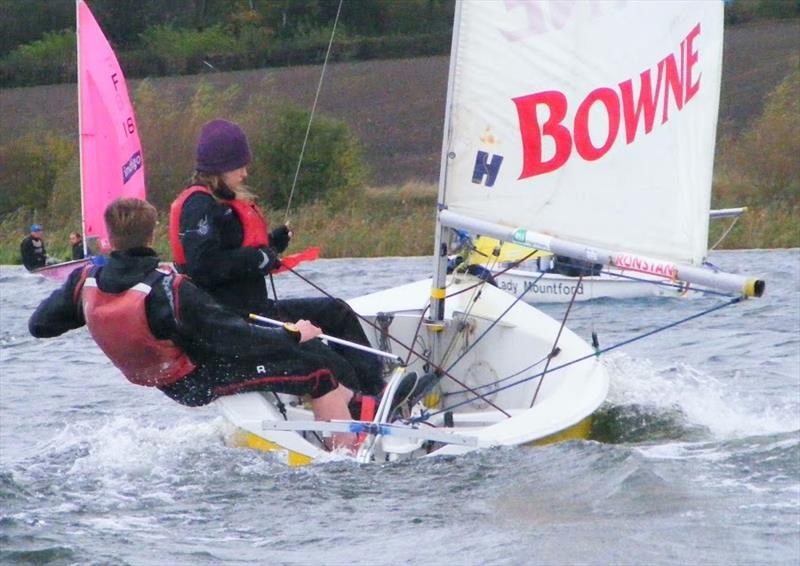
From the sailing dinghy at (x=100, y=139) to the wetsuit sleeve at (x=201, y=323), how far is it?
7900 mm

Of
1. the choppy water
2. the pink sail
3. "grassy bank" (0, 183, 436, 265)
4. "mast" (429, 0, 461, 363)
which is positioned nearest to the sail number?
the pink sail

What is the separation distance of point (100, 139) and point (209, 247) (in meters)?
8.37

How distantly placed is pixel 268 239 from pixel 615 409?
1683 mm

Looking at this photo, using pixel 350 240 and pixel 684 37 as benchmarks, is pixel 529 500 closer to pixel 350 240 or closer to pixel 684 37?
pixel 684 37

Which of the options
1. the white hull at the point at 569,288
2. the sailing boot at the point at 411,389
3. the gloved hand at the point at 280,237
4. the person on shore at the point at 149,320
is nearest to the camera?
the person on shore at the point at 149,320

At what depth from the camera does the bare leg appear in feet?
16.9

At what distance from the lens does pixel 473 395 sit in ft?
20.2

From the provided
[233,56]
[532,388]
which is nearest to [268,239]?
[532,388]

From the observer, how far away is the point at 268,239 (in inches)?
211

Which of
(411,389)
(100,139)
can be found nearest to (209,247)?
(411,389)

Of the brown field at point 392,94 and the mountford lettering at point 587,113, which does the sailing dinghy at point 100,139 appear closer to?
the mountford lettering at point 587,113

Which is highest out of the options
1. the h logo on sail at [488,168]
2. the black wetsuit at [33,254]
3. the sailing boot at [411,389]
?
the h logo on sail at [488,168]

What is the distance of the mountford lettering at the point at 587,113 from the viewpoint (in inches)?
220

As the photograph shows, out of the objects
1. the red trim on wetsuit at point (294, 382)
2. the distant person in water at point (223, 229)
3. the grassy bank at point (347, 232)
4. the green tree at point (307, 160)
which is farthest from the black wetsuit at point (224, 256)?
the green tree at point (307, 160)
